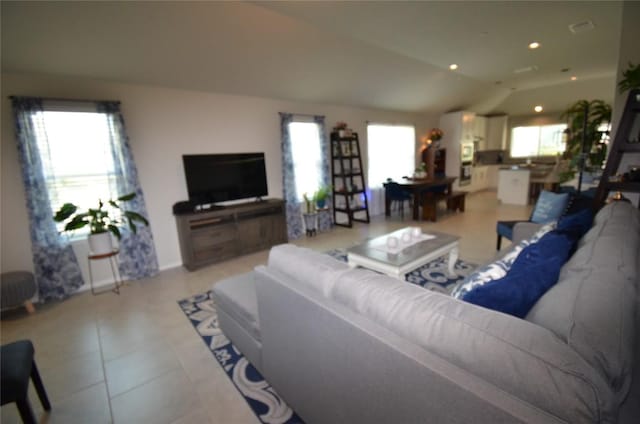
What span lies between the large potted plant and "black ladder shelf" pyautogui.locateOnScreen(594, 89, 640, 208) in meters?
4.53

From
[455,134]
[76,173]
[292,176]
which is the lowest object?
[292,176]

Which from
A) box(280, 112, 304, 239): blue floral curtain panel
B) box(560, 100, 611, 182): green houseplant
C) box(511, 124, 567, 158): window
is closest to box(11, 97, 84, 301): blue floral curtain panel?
box(280, 112, 304, 239): blue floral curtain panel

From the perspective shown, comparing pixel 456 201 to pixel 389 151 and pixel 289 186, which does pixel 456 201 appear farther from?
pixel 289 186

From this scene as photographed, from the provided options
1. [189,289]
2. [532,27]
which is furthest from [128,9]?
[532,27]

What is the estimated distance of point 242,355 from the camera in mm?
1994

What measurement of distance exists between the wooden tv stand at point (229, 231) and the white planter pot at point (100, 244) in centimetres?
78

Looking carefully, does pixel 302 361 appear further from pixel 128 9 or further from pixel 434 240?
pixel 128 9

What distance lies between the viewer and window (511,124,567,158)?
772 cm

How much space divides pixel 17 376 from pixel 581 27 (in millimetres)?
6239

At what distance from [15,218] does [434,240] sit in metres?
4.17

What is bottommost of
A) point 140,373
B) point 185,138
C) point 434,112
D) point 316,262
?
point 140,373

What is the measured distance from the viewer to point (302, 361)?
1.29 metres

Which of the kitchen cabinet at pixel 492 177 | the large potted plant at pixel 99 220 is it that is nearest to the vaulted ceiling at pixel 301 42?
the large potted plant at pixel 99 220

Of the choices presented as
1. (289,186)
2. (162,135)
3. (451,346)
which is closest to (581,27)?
(289,186)
